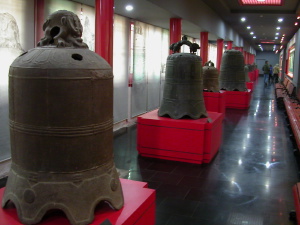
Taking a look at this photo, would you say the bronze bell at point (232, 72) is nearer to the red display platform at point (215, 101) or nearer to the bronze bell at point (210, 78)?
the bronze bell at point (210, 78)

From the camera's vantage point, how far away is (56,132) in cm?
261

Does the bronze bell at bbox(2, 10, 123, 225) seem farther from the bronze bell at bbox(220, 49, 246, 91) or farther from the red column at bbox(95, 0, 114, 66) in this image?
the bronze bell at bbox(220, 49, 246, 91)

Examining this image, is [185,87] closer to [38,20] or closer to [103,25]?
[103,25]

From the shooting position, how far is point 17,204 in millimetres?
2697

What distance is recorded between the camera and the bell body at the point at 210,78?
11367mm

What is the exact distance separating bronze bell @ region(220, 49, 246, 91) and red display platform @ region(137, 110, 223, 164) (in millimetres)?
7208

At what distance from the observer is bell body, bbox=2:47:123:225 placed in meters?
2.58

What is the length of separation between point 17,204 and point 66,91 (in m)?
0.96

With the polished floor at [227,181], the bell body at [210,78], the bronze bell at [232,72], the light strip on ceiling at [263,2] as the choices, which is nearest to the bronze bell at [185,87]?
the polished floor at [227,181]

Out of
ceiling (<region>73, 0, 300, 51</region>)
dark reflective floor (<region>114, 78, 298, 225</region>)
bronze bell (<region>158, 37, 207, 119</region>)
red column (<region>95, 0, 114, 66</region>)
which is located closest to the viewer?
dark reflective floor (<region>114, 78, 298, 225</region>)

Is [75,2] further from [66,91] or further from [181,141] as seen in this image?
[66,91]

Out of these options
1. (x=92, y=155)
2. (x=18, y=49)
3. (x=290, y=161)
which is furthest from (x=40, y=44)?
(x=290, y=161)

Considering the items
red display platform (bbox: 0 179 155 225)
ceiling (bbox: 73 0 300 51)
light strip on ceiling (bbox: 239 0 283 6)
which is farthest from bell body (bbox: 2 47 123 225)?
light strip on ceiling (bbox: 239 0 283 6)

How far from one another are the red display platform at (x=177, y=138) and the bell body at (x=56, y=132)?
405 cm
